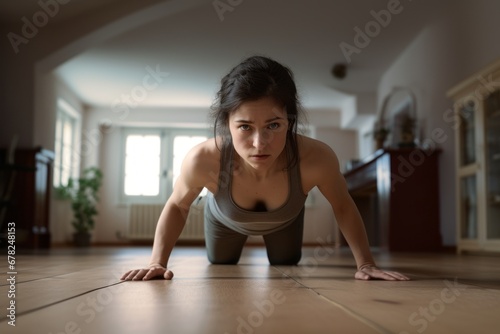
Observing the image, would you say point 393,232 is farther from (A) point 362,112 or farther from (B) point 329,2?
(A) point 362,112

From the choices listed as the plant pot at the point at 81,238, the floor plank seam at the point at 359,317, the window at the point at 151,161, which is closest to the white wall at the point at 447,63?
the floor plank seam at the point at 359,317

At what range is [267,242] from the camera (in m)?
2.47

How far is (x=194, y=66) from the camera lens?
7.22 m

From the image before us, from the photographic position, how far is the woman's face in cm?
152

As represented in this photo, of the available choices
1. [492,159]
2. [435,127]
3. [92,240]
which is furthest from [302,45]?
[92,240]

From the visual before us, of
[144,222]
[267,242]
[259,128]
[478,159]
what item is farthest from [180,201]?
[144,222]

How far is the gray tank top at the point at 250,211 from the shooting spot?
1.81 m

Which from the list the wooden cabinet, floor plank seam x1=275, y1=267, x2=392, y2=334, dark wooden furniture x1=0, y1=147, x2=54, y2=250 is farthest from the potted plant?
floor plank seam x1=275, y1=267, x2=392, y2=334

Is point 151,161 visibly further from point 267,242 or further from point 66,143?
point 267,242

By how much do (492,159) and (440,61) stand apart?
1753 mm

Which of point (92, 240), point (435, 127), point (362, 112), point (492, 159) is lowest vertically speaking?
point (92, 240)

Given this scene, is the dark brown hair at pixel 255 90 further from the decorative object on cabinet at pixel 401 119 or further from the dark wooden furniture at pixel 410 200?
the decorative object on cabinet at pixel 401 119

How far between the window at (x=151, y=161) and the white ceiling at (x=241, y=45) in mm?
1414

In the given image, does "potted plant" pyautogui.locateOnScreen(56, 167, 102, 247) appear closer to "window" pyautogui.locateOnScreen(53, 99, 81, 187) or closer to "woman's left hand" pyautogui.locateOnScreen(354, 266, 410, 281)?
"window" pyautogui.locateOnScreen(53, 99, 81, 187)
